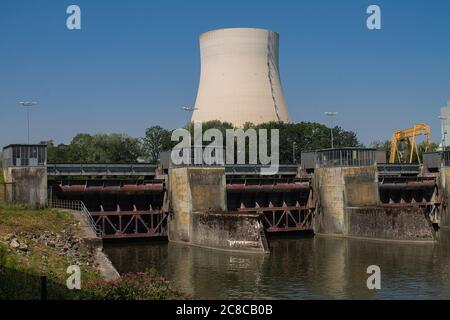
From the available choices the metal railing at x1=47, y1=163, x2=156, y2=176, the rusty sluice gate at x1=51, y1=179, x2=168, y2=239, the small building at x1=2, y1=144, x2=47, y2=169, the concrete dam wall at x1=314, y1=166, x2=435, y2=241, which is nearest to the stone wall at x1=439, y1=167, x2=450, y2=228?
the concrete dam wall at x1=314, y1=166, x2=435, y2=241

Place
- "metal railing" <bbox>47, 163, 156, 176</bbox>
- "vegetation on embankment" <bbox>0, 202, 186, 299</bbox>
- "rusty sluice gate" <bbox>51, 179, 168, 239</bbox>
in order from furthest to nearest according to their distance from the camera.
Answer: "metal railing" <bbox>47, 163, 156, 176</bbox> → "rusty sluice gate" <bbox>51, 179, 168, 239</bbox> → "vegetation on embankment" <bbox>0, 202, 186, 299</bbox>

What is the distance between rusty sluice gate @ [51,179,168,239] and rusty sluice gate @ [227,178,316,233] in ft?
20.2

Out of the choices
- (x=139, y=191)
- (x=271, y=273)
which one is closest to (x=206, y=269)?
(x=271, y=273)

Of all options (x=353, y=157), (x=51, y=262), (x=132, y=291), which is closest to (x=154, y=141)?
(x=353, y=157)

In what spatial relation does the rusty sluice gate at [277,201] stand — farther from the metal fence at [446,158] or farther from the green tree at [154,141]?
the green tree at [154,141]

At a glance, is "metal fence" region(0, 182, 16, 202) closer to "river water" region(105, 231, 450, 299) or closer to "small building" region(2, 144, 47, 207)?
"small building" region(2, 144, 47, 207)

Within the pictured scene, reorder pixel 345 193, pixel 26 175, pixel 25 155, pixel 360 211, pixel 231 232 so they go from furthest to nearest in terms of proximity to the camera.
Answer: pixel 345 193 → pixel 360 211 → pixel 25 155 → pixel 26 175 → pixel 231 232

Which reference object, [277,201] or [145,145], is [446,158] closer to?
[277,201]

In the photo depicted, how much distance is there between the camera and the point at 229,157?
71.4 m

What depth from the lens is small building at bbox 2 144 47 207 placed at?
129 ft

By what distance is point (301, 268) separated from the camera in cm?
3281

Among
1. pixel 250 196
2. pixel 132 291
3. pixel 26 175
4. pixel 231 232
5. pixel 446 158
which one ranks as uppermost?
pixel 446 158

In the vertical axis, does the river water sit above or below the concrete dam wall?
below

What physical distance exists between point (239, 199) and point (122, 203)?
997 centimetres
